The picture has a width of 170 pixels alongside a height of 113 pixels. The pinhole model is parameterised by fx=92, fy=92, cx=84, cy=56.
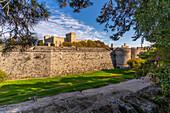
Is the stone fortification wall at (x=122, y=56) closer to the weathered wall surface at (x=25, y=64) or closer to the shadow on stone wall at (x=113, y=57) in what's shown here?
the shadow on stone wall at (x=113, y=57)

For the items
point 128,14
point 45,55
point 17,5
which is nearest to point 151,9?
point 128,14

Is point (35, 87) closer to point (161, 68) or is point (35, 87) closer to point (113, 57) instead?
point (161, 68)

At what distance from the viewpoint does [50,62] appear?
20.2 m

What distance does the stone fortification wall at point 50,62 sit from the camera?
1750 centimetres

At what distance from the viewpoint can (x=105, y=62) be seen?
27.6 metres

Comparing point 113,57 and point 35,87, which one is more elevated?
point 113,57

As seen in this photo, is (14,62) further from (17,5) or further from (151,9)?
(151,9)

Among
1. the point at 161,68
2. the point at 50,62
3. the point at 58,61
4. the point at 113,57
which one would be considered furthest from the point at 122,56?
the point at 161,68

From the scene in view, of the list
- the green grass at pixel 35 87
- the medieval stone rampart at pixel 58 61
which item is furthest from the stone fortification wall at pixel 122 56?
the green grass at pixel 35 87

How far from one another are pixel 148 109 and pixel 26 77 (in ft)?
67.8

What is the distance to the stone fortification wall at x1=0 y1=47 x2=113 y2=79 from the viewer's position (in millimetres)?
17500

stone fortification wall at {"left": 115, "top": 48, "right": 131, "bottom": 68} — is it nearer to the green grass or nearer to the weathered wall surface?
the green grass

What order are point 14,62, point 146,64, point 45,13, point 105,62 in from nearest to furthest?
1. point 146,64
2. point 45,13
3. point 14,62
4. point 105,62

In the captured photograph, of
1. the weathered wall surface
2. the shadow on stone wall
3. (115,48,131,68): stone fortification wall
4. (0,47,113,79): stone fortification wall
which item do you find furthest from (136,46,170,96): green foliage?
(115,48,131,68): stone fortification wall
